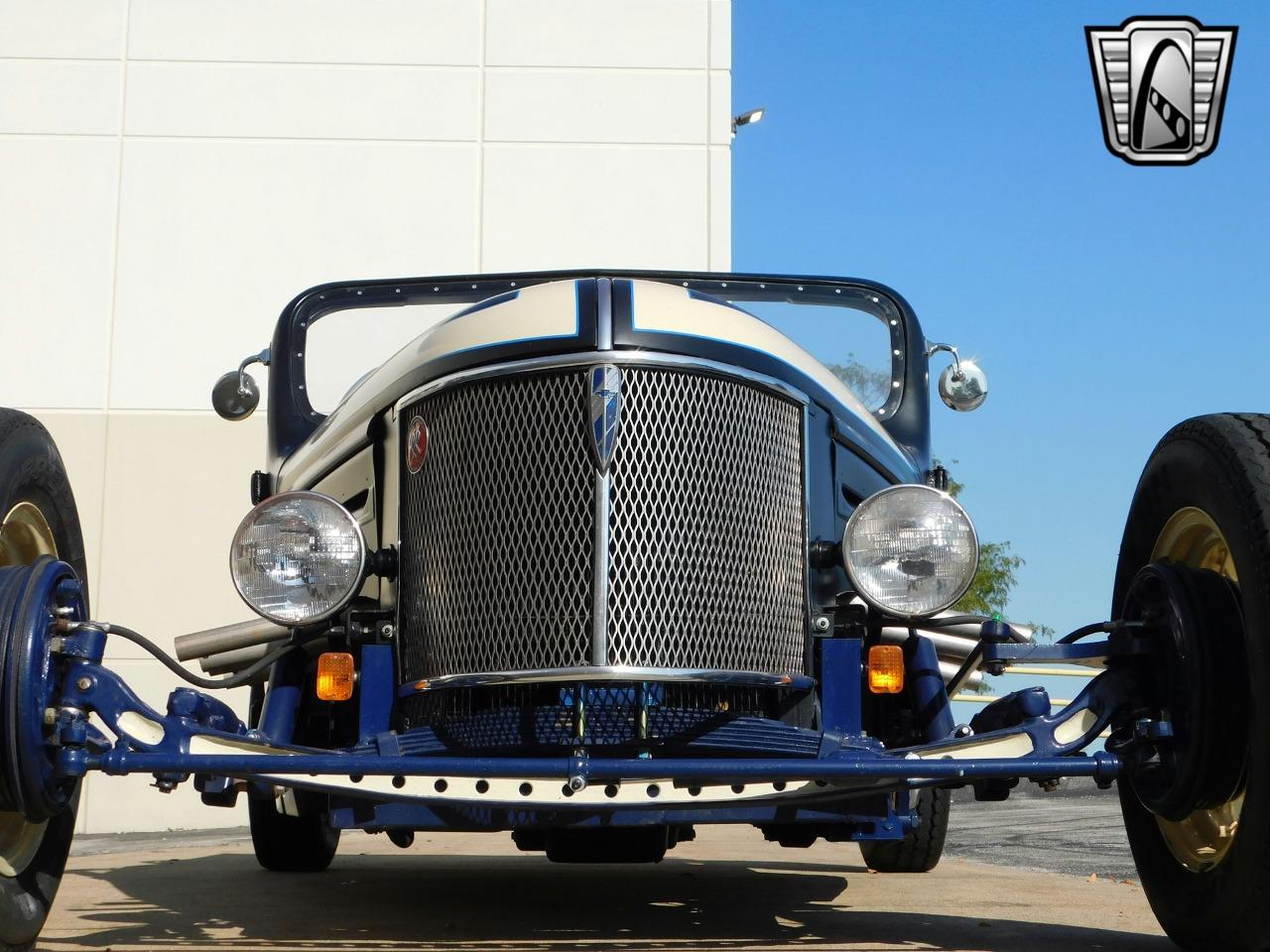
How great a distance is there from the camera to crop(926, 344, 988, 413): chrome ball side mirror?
4934mm

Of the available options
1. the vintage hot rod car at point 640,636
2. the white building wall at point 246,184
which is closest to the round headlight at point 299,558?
the vintage hot rod car at point 640,636

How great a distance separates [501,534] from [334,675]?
1.88 feet

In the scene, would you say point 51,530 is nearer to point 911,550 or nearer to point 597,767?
point 597,767

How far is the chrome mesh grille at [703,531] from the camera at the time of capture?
3.11 meters

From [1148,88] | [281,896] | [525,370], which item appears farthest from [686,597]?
[1148,88]

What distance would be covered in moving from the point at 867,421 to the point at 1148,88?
507 cm

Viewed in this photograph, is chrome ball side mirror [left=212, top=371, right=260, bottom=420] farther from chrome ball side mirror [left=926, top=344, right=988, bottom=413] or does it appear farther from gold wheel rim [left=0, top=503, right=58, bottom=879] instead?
chrome ball side mirror [left=926, top=344, right=988, bottom=413]

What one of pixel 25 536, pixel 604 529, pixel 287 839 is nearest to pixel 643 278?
pixel 604 529

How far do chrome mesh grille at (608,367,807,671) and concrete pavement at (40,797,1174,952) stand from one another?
765mm

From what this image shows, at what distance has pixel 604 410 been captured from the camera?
3.11 m

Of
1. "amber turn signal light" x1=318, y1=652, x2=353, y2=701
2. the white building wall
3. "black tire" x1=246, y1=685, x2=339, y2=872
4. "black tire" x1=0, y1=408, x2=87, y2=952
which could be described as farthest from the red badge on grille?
the white building wall

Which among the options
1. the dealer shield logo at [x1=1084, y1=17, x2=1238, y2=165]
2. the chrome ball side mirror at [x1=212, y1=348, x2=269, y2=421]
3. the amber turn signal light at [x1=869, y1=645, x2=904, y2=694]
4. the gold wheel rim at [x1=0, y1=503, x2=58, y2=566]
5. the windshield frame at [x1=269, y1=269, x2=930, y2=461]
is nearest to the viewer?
the gold wheel rim at [x1=0, y1=503, x2=58, y2=566]

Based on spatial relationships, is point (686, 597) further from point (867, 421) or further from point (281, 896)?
point (281, 896)

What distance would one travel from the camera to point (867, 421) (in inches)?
155
